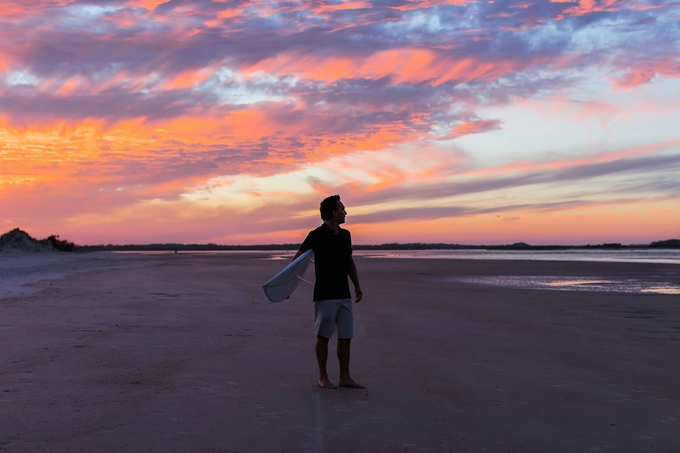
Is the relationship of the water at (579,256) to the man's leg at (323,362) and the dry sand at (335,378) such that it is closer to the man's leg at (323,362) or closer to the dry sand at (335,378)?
the dry sand at (335,378)

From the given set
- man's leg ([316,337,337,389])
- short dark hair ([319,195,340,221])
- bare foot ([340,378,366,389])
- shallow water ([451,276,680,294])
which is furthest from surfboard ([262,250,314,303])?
shallow water ([451,276,680,294])

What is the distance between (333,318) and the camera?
6902 millimetres

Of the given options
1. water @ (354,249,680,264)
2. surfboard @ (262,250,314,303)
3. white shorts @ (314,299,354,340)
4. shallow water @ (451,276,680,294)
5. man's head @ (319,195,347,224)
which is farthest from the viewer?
water @ (354,249,680,264)

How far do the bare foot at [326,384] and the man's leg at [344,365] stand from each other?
120mm

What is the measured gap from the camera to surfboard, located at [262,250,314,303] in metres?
7.18

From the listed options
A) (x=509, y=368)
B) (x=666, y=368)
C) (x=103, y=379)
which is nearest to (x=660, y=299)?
(x=666, y=368)

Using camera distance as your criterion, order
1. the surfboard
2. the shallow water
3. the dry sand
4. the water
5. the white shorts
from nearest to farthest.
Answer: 1. the dry sand
2. the white shorts
3. the surfboard
4. the shallow water
5. the water

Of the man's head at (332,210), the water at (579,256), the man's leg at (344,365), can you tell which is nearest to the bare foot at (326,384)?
the man's leg at (344,365)

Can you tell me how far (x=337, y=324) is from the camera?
6965mm

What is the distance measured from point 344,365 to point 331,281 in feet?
3.15

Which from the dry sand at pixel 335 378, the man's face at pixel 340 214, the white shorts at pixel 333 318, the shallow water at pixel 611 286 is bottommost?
the dry sand at pixel 335 378

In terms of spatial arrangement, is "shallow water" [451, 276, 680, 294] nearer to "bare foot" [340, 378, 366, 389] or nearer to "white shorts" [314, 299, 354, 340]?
"white shorts" [314, 299, 354, 340]

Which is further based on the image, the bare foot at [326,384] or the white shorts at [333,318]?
the white shorts at [333,318]

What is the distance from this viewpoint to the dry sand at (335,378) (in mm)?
4902
